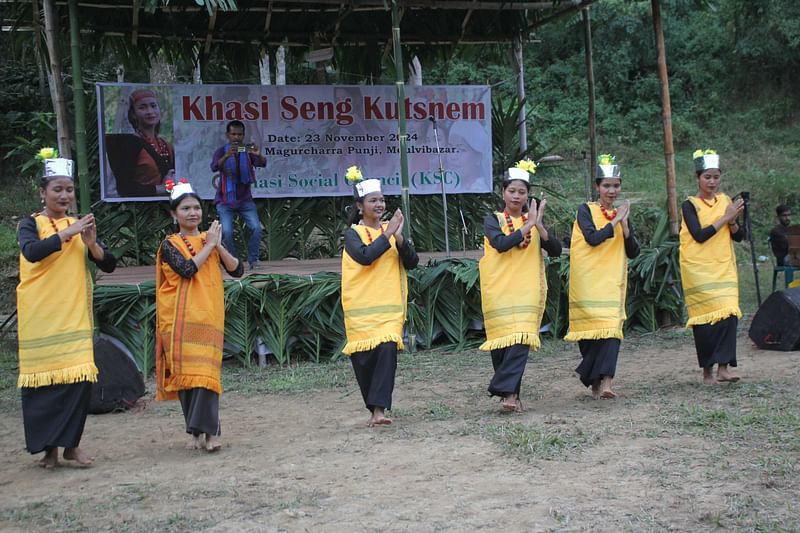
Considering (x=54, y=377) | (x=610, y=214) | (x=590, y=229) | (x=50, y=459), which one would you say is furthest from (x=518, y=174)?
(x=50, y=459)

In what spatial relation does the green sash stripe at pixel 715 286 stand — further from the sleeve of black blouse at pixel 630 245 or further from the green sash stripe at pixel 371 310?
the green sash stripe at pixel 371 310

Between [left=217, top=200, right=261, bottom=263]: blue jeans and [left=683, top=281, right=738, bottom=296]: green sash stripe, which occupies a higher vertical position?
[left=217, top=200, right=261, bottom=263]: blue jeans

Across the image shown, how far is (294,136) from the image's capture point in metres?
10.8

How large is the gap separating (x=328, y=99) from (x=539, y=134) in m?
12.1

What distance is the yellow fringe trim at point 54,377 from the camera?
5.16 metres

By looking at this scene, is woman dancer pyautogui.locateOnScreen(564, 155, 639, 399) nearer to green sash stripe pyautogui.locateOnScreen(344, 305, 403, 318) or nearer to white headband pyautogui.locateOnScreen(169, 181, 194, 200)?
green sash stripe pyautogui.locateOnScreen(344, 305, 403, 318)

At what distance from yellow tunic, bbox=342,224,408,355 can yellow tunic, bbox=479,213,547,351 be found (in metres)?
0.61

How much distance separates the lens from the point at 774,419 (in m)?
5.45

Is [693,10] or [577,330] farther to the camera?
[693,10]

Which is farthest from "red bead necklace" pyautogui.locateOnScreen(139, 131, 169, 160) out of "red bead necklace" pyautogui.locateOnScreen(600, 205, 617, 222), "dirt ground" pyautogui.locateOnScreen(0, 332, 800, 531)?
"red bead necklace" pyautogui.locateOnScreen(600, 205, 617, 222)

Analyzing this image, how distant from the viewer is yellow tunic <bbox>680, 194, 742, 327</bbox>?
6.66 meters

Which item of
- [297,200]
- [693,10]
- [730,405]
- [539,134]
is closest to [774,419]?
[730,405]

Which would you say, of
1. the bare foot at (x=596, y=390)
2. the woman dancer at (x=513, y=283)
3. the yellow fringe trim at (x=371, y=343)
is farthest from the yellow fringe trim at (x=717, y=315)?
the yellow fringe trim at (x=371, y=343)

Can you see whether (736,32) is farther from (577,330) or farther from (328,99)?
(577,330)
